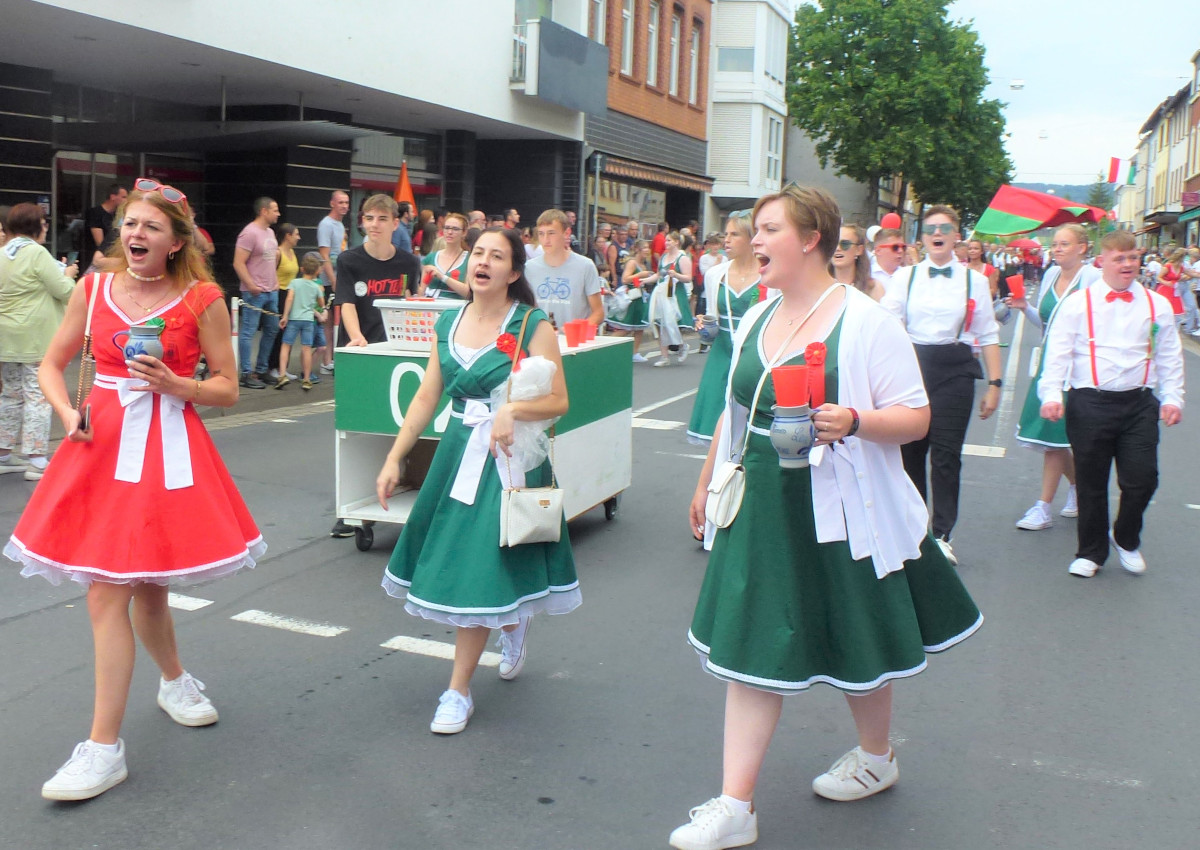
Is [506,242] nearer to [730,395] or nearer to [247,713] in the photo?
[730,395]

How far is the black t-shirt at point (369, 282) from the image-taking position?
26.9 feet

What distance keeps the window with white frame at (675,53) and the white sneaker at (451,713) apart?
29.9m

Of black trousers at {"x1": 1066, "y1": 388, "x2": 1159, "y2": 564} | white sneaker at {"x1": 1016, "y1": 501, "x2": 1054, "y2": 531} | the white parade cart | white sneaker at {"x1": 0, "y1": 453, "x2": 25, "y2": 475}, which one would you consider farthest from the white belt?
white sneaker at {"x1": 1016, "y1": 501, "x2": 1054, "y2": 531}

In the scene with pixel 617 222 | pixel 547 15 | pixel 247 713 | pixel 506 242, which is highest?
pixel 547 15

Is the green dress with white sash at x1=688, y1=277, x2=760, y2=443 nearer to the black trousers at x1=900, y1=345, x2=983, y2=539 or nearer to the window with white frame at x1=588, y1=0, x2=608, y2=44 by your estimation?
the black trousers at x1=900, y1=345, x2=983, y2=539

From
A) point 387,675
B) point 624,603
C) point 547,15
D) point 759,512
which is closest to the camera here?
point 759,512

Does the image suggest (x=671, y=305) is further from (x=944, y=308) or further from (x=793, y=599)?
(x=793, y=599)

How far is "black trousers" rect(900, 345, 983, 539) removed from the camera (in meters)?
6.79

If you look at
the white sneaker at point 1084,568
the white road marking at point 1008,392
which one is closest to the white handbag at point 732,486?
the white sneaker at point 1084,568

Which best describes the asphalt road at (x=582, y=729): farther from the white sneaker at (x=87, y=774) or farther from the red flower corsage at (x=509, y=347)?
the red flower corsage at (x=509, y=347)

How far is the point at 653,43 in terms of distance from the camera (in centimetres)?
3122

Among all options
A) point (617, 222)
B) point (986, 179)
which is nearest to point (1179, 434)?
point (617, 222)

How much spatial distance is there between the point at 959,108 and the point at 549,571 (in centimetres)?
5145

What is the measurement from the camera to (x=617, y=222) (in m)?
30.7
